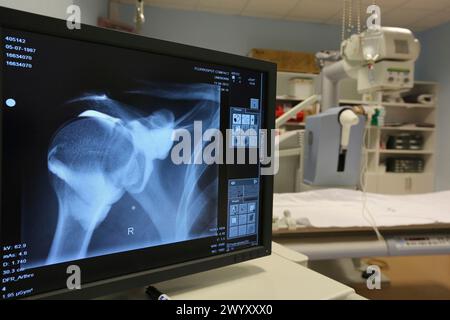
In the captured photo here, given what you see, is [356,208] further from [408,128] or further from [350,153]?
[408,128]

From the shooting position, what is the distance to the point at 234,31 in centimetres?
414

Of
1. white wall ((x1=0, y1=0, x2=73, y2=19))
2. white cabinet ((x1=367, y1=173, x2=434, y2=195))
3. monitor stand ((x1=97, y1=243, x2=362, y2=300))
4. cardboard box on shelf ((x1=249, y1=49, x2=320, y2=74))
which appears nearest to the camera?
monitor stand ((x1=97, y1=243, x2=362, y2=300))

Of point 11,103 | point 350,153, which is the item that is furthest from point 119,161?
point 350,153

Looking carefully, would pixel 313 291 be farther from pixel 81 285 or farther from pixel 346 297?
pixel 81 285

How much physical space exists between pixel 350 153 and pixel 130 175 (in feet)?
3.68

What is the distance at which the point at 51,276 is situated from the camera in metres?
0.48

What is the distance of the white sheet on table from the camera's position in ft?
4.22

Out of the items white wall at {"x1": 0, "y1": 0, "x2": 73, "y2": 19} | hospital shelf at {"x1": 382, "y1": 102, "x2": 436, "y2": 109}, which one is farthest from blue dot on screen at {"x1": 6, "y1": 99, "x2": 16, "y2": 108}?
hospital shelf at {"x1": 382, "y1": 102, "x2": 436, "y2": 109}

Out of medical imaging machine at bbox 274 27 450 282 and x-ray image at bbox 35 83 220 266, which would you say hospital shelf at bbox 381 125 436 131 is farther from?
x-ray image at bbox 35 83 220 266

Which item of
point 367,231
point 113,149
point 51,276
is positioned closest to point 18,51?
point 113,149

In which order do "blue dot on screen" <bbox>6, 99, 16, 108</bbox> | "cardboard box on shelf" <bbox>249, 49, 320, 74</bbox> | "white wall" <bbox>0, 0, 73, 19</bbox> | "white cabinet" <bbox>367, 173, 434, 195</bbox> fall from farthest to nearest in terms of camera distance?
"white cabinet" <bbox>367, 173, 434, 195</bbox> < "cardboard box on shelf" <bbox>249, 49, 320, 74</bbox> < "white wall" <bbox>0, 0, 73, 19</bbox> < "blue dot on screen" <bbox>6, 99, 16, 108</bbox>


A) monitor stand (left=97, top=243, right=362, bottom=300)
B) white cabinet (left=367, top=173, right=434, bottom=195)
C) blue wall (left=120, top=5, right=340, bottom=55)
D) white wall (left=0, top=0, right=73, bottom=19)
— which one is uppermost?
blue wall (left=120, top=5, right=340, bottom=55)

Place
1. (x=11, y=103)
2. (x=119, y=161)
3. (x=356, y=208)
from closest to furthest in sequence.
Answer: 1. (x=11, y=103)
2. (x=119, y=161)
3. (x=356, y=208)

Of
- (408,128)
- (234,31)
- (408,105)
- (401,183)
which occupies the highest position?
(234,31)
